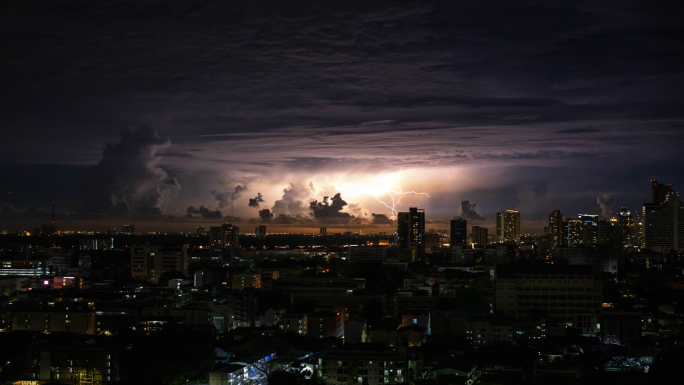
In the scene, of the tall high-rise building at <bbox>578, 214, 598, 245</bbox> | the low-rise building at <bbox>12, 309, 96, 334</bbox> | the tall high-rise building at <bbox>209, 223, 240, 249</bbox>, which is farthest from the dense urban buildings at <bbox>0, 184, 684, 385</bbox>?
the tall high-rise building at <bbox>209, 223, 240, 249</bbox>

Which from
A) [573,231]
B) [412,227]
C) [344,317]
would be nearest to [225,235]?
[412,227]

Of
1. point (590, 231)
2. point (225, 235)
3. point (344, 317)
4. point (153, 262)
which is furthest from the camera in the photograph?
point (225, 235)

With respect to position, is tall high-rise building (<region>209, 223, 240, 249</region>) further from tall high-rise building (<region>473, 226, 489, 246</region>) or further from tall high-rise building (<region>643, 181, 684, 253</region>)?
tall high-rise building (<region>643, 181, 684, 253</region>)

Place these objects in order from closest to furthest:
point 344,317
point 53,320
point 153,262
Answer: point 53,320 < point 344,317 < point 153,262

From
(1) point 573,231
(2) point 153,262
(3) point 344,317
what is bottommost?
(3) point 344,317

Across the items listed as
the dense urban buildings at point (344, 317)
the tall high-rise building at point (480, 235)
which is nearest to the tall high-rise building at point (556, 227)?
the tall high-rise building at point (480, 235)

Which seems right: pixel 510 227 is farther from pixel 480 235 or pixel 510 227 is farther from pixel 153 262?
pixel 153 262

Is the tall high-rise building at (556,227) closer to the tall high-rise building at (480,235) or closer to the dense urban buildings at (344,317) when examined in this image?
the tall high-rise building at (480,235)

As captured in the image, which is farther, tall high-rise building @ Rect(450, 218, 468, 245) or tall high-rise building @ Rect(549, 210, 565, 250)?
tall high-rise building @ Rect(450, 218, 468, 245)

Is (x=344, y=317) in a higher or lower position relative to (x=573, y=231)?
lower
